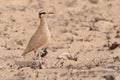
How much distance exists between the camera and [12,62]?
10.9 metres

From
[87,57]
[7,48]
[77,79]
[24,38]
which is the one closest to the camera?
[77,79]

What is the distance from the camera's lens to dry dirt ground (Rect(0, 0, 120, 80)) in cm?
977

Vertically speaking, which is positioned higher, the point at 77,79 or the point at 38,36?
the point at 38,36

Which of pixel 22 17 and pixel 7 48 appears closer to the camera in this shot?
pixel 7 48

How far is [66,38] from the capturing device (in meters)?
14.5

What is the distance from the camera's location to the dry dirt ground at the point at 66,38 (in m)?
9.77

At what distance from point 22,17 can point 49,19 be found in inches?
38.0

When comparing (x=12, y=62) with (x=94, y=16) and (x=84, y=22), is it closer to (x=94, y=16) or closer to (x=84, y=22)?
(x=84, y=22)

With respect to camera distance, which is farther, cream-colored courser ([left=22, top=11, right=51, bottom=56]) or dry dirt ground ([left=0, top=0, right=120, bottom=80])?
cream-colored courser ([left=22, top=11, right=51, bottom=56])

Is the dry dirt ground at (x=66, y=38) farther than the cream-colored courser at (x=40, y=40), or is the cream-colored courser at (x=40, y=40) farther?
the cream-colored courser at (x=40, y=40)

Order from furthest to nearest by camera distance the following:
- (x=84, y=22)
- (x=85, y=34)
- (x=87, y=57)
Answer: (x=84, y=22) → (x=85, y=34) → (x=87, y=57)

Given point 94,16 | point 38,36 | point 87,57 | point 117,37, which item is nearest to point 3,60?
point 38,36

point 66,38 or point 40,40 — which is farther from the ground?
point 40,40

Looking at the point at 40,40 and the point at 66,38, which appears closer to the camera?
the point at 40,40
